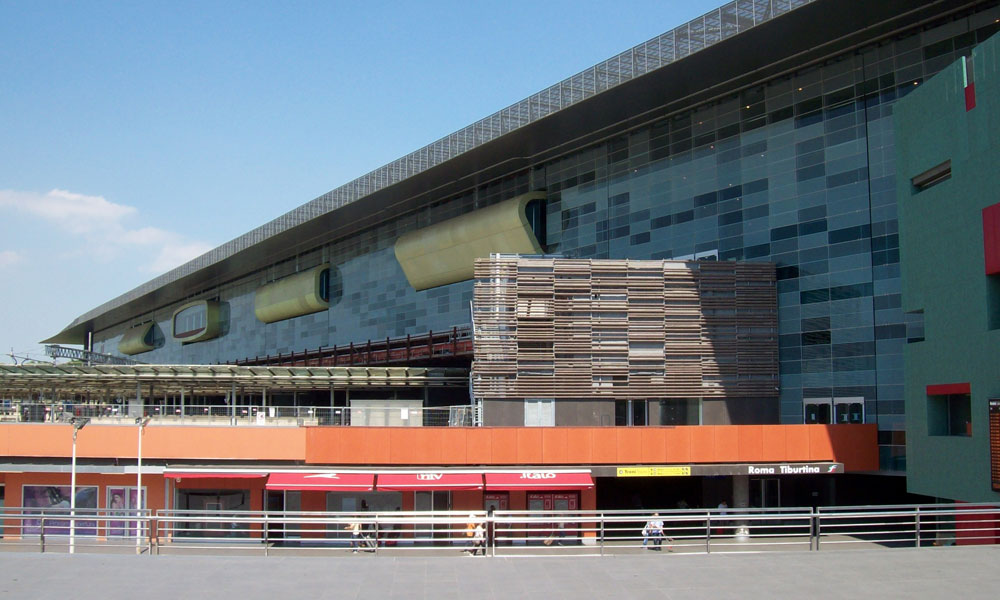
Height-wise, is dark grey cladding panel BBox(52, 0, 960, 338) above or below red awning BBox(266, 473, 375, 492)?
above

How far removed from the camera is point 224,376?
46875 mm

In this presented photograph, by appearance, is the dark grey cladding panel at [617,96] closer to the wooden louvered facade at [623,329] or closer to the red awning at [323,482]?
the wooden louvered facade at [623,329]

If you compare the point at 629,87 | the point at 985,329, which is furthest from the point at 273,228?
the point at 985,329

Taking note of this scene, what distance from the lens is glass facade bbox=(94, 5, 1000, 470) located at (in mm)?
36406

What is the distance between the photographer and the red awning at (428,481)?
103 feet

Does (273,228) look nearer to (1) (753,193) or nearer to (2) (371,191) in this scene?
(2) (371,191)

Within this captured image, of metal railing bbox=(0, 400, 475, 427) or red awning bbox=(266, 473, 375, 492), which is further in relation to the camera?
metal railing bbox=(0, 400, 475, 427)

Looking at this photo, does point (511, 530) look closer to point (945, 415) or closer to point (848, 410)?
point (945, 415)

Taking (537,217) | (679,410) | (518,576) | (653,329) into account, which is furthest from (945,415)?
(537,217)

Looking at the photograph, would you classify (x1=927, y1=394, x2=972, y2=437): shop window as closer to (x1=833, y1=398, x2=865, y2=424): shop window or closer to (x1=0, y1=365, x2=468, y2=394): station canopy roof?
(x1=833, y1=398, x2=865, y2=424): shop window

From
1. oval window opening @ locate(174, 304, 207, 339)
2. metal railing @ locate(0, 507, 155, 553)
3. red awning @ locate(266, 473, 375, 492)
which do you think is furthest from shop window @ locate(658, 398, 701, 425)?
oval window opening @ locate(174, 304, 207, 339)

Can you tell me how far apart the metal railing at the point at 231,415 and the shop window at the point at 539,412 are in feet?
12.4

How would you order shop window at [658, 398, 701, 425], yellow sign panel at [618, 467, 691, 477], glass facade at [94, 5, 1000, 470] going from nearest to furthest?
yellow sign panel at [618, 467, 691, 477], glass facade at [94, 5, 1000, 470], shop window at [658, 398, 701, 425]

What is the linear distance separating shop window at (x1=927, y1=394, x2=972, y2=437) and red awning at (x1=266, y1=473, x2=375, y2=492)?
18053 mm
